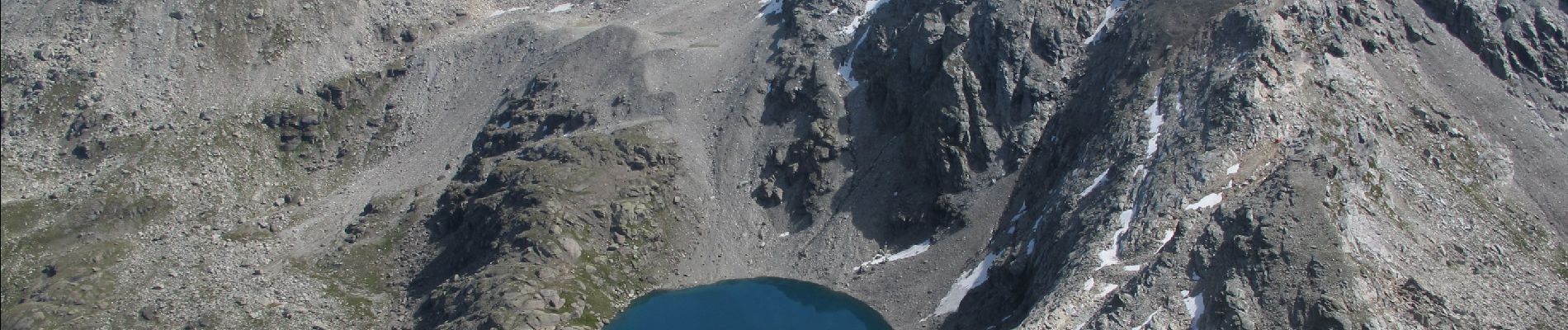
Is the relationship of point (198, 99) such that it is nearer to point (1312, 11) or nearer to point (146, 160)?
point (146, 160)

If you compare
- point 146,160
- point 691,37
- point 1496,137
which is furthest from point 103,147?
point 1496,137

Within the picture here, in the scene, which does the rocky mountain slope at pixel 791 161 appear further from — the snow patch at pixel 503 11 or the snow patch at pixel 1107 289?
the snow patch at pixel 503 11

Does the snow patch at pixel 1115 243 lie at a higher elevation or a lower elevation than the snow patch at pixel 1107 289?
higher

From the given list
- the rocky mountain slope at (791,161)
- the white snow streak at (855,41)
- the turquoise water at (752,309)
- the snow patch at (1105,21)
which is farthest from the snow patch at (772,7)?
the snow patch at (1105,21)

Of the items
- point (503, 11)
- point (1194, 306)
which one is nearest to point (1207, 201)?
point (1194, 306)

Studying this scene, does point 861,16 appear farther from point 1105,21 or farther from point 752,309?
point 752,309

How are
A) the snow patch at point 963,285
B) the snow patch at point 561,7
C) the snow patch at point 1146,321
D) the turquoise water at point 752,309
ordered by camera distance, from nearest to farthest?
1. the snow patch at point 1146,321
2. the snow patch at point 963,285
3. the turquoise water at point 752,309
4. the snow patch at point 561,7

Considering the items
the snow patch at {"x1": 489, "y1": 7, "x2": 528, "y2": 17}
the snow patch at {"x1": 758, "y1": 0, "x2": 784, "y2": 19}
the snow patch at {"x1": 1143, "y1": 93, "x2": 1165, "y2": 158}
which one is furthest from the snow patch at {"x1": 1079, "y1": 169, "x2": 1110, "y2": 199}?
the snow patch at {"x1": 489, "y1": 7, "x2": 528, "y2": 17}

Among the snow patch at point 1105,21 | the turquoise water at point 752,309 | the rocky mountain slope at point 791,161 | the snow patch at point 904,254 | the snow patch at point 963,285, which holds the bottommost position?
the turquoise water at point 752,309
